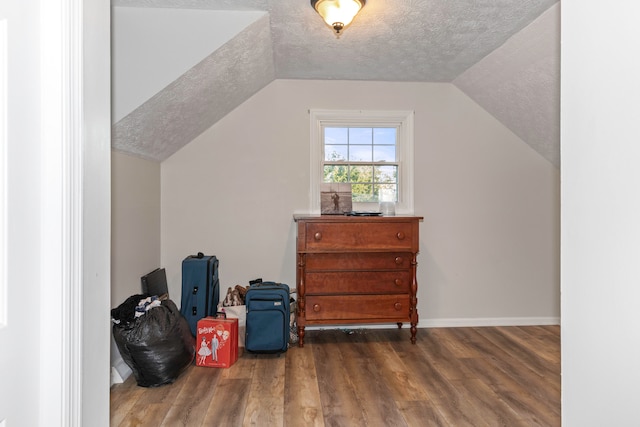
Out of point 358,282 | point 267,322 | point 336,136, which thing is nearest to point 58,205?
point 267,322

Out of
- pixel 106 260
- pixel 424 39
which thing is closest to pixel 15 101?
pixel 106 260

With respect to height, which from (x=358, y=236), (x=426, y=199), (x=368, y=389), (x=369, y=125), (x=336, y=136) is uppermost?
(x=369, y=125)

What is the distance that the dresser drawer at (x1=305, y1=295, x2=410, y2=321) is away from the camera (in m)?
3.54

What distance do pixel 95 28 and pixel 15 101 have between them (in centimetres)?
31

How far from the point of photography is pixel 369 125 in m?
4.18

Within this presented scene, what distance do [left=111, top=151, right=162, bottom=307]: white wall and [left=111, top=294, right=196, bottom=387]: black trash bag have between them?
0.60ft

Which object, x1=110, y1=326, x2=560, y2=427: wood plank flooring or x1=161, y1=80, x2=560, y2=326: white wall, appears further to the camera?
x1=161, y1=80, x2=560, y2=326: white wall

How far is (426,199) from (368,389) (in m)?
2.00

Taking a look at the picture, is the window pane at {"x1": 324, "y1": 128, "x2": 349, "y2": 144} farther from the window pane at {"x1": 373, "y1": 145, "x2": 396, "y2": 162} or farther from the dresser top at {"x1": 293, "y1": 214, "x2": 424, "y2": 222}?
the dresser top at {"x1": 293, "y1": 214, "x2": 424, "y2": 222}

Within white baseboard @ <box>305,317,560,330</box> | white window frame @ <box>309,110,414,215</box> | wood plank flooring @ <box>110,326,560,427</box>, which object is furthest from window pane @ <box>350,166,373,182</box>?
wood plank flooring @ <box>110,326,560,427</box>

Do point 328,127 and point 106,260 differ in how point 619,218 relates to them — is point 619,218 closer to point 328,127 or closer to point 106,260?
point 106,260

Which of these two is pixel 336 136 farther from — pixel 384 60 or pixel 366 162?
pixel 384 60

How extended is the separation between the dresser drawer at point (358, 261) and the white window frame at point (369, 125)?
2.09 feet

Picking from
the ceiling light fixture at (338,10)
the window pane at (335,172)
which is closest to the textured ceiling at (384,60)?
the ceiling light fixture at (338,10)
